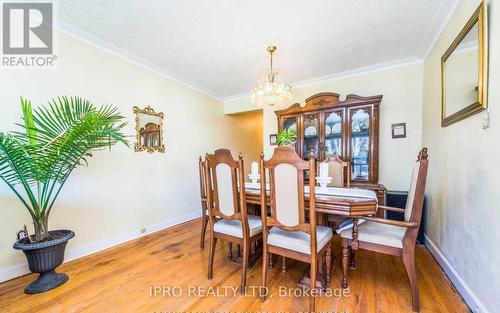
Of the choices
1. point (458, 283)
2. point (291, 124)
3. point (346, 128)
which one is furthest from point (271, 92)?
point (458, 283)

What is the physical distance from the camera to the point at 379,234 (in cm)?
167

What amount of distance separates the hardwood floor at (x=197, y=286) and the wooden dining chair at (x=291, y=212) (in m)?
0.32

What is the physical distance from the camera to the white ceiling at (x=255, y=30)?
2.01 m

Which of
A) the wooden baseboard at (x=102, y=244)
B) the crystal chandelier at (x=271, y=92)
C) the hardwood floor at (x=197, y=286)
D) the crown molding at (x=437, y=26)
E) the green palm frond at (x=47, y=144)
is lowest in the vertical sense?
the hardwood floor at (x=197, y=286)

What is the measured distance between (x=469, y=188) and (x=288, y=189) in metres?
1.43

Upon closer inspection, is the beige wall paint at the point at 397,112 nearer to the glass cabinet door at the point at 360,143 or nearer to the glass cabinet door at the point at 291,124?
the glass cabinet door at the point at 360,143

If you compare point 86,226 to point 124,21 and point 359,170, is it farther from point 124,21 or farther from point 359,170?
point 359,170

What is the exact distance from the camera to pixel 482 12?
56.7 inches

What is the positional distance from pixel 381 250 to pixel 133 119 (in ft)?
10.7

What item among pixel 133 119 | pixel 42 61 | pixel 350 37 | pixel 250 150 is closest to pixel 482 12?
pixel 350 37

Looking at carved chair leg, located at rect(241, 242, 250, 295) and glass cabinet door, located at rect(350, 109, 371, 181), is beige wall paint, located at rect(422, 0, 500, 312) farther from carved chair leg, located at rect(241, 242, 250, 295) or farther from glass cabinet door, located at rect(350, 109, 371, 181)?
carved chair leg, located at rect(241, 242, 250, 295)

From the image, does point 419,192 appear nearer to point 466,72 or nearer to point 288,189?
point 288,189

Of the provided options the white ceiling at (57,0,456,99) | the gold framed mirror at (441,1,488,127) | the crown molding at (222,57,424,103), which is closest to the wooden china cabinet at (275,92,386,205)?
the crown molding at (222,57,424,103)

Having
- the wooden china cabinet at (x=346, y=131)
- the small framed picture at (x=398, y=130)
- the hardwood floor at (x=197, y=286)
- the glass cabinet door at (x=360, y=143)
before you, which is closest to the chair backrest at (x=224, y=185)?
the hardwood floor at (x=197, y=286)
